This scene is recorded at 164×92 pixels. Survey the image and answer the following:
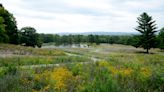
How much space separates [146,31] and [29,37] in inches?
1399

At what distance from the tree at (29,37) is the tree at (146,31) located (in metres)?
32.6

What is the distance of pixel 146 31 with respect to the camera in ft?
269

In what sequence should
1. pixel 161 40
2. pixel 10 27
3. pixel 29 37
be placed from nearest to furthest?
1. pixel 10 27
2. pixel 161 40
3. pixel 29 37

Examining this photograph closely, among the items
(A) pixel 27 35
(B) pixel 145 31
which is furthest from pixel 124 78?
(A) pixel 27 35

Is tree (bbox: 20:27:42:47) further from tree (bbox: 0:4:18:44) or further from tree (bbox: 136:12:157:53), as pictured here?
tree (bbox: 136:12:157:53)

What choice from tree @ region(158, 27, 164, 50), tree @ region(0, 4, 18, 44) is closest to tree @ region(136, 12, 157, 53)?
tree @ region(158, 27, 164, 50)

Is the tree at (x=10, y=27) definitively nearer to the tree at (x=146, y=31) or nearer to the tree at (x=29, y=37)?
the tree at (x=29, y=37)

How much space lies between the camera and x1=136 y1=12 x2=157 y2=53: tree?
80438 mm

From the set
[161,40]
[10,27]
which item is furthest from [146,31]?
[10,27]

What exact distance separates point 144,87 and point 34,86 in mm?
3430

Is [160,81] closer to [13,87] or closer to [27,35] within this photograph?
[13,87]

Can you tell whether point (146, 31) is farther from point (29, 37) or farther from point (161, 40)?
point (29, 37)

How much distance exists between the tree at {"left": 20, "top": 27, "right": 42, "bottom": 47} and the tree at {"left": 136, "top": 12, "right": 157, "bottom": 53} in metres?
32.6

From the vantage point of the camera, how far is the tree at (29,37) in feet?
318
